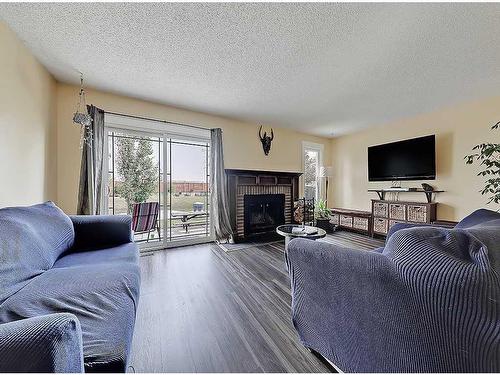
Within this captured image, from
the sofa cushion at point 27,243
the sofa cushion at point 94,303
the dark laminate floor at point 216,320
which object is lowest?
the dark laminate floor at point 216,320

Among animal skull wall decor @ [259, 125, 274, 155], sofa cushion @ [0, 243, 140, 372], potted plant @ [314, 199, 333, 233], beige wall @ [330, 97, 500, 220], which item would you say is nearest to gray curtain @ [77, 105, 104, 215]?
sofa cushion @ [0, 243, 140, 372]

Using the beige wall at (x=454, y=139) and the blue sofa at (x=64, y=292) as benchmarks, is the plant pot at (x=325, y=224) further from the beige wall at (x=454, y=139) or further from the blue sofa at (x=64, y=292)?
the blue sofa at (x=64, y=292)

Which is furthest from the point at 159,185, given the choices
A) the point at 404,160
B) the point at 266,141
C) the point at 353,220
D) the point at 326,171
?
the point at 404,160

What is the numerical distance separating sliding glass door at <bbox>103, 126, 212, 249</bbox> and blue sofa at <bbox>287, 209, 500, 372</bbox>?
9.19ft

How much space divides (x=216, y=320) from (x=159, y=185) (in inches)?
93.0

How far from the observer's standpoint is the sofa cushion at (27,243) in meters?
1.07

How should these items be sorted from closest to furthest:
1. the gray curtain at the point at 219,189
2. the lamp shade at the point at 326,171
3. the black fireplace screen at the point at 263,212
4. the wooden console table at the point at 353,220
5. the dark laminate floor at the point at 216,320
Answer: the dark laminate floor at the point at 216,320 → the gray curtain at the point at 219,189 → the black fireplace screen at the point at 263,212 → the wooden console table at the point at 353,220 → the lamp shade at the point at 326,171

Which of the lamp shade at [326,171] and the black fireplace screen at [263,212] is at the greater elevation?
the lamp shade at [326,171]

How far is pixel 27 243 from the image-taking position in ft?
4.03

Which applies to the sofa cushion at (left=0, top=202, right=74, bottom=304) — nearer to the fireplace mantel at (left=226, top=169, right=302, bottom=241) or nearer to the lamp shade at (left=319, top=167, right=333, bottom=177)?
the fireplace mantel at (left=226, top=169, right=302, bottom=241)

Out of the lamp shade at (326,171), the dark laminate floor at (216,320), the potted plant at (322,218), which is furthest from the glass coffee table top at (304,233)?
the lamp shade at (326,171)

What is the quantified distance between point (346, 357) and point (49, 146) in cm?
348

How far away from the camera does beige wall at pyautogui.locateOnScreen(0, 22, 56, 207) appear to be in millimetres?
1660

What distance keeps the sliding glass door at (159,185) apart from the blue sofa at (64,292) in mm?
1198
